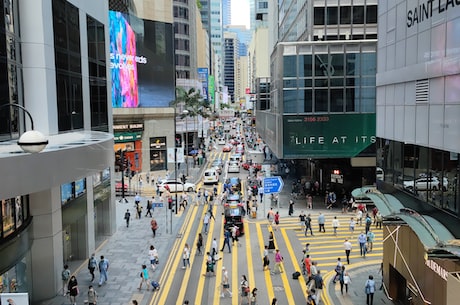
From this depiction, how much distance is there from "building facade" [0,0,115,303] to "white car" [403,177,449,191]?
1064cm

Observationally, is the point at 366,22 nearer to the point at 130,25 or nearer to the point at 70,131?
the point at 130,25

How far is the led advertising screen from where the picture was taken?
52312 mm

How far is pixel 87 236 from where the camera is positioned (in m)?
25.2

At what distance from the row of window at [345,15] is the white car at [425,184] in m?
29.2

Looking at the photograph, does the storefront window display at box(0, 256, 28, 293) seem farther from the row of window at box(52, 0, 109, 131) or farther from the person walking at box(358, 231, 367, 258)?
the person walking at box(358, 231, 367, 258)

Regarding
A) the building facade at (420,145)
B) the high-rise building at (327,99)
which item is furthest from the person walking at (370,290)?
the high-rise building at (327,99)

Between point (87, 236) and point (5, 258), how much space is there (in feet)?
29.6

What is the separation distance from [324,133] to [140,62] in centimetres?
2632

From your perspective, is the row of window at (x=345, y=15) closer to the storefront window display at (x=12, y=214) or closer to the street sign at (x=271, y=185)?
the street sign at (x=271, y=185)

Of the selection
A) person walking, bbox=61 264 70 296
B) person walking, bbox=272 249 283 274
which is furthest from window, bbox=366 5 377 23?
person walking, bbox=61 264 70 296

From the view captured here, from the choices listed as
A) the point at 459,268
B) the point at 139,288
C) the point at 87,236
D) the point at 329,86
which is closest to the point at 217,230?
the point at 87,236

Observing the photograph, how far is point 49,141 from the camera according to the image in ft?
55.1

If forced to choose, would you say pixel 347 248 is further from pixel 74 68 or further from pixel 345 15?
pixel 345 15

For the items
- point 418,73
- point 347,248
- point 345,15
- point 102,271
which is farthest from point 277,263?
point 345,15
